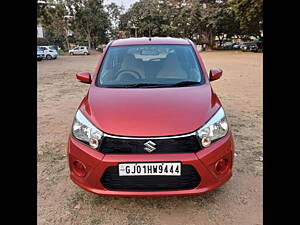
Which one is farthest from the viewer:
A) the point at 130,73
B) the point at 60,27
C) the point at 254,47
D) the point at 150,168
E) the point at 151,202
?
the point at 60,27

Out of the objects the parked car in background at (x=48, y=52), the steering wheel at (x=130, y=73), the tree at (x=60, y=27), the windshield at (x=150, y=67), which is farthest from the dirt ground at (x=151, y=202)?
the tree at (x=60, y=27)

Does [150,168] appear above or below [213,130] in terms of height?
below

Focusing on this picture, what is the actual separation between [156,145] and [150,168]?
19 centimetres

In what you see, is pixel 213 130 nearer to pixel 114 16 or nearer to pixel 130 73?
pixel 130 73

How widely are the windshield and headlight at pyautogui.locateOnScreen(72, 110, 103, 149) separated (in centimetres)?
74

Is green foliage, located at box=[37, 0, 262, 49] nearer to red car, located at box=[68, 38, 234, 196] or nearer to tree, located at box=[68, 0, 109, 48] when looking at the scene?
tree, located at box=[68, 0, 109, 48]

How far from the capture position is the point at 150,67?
139 inches

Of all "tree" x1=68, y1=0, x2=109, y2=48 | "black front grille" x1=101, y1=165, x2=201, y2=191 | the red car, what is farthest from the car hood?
"tree" x1=68, y1=0, x2=109, y2=48

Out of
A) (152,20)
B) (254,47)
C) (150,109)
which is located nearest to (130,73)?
(150,109)
